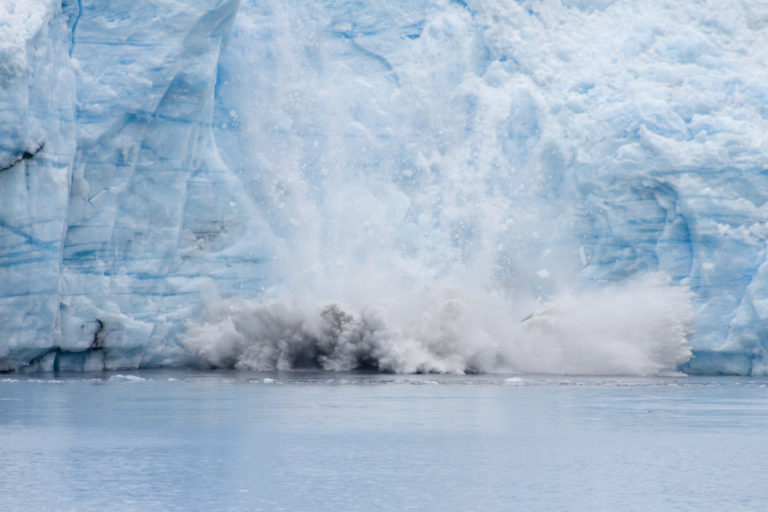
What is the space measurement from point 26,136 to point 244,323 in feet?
14.9

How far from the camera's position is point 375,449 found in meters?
8.80

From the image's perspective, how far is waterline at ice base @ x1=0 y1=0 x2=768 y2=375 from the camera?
56.0 ft

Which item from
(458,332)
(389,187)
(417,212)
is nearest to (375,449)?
(458,332)

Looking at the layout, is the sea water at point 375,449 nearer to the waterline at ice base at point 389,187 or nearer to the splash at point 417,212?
the waterline at ice base at point 389,187

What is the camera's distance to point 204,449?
8641 millimetres

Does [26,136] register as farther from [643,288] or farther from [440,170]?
[643,288]

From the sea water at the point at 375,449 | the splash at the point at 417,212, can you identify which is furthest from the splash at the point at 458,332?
the sea water at the point at 375,449

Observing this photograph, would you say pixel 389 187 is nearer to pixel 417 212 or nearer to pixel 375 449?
pixel 417 212

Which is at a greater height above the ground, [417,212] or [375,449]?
[417,212]

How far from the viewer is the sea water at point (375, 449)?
6.86 meters

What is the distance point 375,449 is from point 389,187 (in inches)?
450

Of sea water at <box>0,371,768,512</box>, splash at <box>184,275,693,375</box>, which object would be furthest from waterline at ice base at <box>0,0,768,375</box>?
sea water at <box>0,371,768,512</box>

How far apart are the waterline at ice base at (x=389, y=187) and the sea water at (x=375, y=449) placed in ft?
12.0

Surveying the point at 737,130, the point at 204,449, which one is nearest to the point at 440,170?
the point at 737,130
